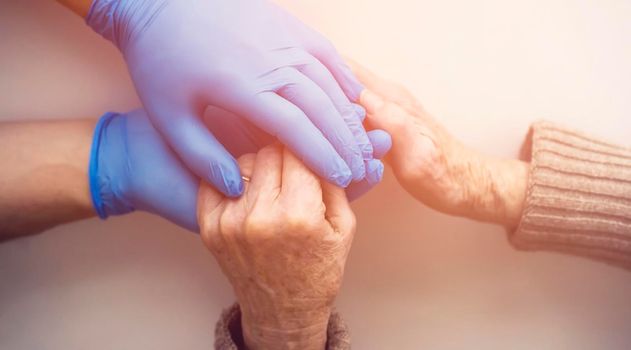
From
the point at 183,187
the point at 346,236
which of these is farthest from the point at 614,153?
the point at 183,187

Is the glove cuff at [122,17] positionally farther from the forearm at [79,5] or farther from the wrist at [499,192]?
the wrist at [499,192]

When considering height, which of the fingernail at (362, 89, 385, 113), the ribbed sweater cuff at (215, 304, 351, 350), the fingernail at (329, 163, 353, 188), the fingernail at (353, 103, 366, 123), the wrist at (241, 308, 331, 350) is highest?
the fingernail at (362, 89, 385, 113)

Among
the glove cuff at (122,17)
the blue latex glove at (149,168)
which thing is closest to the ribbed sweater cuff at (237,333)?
the blue latex glove at (149,168)

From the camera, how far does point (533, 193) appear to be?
836mm

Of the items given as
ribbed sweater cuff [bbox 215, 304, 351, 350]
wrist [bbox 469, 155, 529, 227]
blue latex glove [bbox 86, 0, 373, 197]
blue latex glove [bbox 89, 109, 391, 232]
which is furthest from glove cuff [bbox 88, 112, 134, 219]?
wrist [bbox 469, 155, 529, 227]

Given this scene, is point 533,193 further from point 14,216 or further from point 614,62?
point 14,216

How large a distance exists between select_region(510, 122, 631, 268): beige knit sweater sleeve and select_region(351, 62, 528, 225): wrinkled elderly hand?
0.11ft

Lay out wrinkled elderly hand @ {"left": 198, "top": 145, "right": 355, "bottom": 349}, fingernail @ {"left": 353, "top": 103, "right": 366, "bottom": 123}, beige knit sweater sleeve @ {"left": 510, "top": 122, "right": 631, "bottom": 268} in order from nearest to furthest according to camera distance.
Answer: wrinkled elderly hand @ {"left": 198, "top": 145, "right": 355, "bottom": 349}
fingernail @ {"left": 353, "top": 103, "right": 366, "bottom": 123}
beige knit sweater sleeve @ {"left": 510, "top": 122, "right": 631, "bottom": 268}

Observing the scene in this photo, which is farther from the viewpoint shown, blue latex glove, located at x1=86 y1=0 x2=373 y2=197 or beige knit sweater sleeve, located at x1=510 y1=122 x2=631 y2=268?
beige knit sweater sleeve, located at x1=510 y1=122 x2=631 y2=268

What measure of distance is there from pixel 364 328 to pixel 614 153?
1.78 ft

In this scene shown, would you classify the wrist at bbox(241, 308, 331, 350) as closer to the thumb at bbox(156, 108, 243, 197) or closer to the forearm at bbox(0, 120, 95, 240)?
the thumb at bbox(156, 108, 243, 197)

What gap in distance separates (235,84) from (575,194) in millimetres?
560

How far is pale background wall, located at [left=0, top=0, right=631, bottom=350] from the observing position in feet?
2.93

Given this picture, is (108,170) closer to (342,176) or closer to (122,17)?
(122,17)
